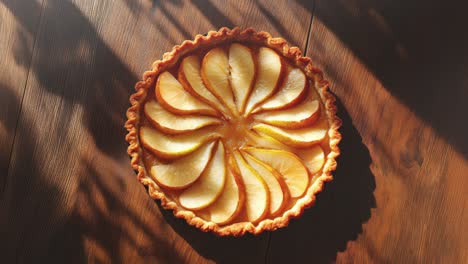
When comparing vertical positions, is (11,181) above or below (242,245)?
below

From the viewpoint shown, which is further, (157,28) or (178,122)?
(157,28)

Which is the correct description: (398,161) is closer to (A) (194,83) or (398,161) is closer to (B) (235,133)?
(B) (235,133)

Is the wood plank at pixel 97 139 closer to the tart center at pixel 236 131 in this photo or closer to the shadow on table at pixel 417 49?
the shadow on table at pixel 417 49

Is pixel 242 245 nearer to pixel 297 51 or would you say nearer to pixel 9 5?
pixel 297 51

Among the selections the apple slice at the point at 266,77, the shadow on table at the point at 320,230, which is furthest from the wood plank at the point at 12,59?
the apple slice at the point at 266,77

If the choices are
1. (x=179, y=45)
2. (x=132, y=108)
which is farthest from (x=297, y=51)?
(x=132, y=108)

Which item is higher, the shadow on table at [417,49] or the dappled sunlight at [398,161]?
the shadow on table at [417,49]

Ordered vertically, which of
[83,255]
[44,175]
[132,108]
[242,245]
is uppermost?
[132,108]
